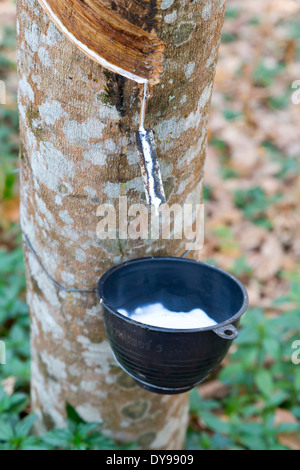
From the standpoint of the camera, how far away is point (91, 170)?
1.24 m

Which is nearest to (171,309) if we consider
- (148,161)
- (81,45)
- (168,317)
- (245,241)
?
(168,317)

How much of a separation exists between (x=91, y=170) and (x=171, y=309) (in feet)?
1.59

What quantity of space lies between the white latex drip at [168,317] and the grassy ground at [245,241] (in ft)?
1.47

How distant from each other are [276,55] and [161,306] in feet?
16.7

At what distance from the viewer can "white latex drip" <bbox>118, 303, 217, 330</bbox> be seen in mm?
1337

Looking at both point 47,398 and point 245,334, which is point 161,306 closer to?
point 47,398

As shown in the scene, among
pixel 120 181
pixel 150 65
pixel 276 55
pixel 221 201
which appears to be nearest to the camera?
pixel 150 65

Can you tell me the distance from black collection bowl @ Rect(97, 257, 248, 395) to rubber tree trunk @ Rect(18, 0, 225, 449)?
0.23 feet

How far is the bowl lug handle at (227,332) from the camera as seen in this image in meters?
1.10

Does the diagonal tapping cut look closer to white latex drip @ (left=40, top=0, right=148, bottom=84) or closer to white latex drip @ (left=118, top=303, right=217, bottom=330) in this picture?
white latex drip @ (left=40, top=0, right=148, bottom=84)

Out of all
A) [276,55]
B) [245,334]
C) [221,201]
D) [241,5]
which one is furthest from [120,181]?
[241,5]

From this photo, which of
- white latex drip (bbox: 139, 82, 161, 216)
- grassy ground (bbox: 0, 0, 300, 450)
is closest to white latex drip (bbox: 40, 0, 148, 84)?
white latex drip (bbox: 139, 82, 161, 216)

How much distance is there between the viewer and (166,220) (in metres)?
1.39

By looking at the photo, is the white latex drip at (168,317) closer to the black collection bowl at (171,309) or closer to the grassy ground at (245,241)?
the black collection bowl at (171,309)
